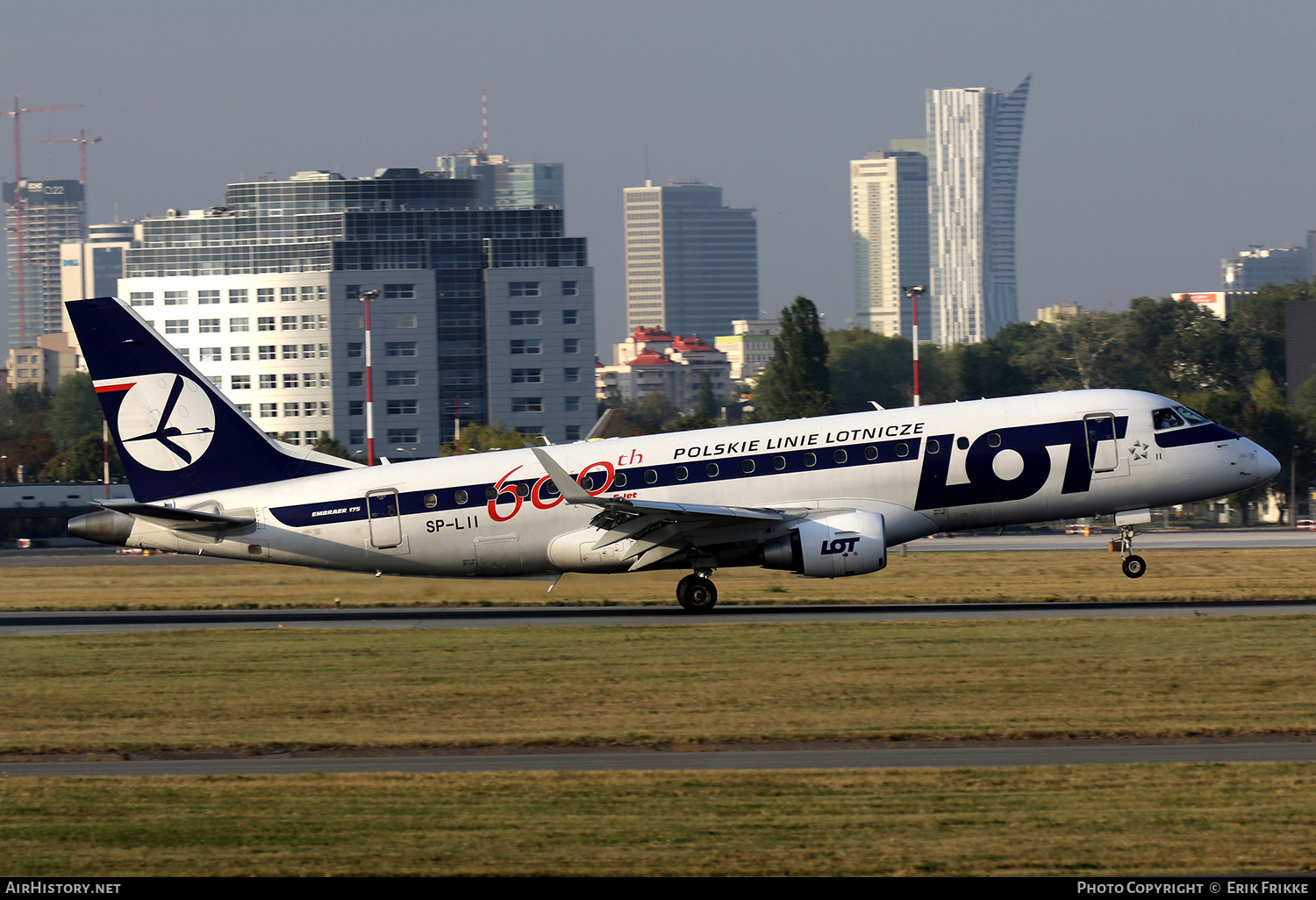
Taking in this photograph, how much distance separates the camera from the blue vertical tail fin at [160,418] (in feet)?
111

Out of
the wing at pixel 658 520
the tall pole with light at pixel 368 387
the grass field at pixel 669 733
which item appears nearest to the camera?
the grass field at pixel 669 733

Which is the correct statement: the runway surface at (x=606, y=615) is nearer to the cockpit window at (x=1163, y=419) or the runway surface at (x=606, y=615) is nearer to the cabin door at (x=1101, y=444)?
the cabin door at (x=1101, y=444)

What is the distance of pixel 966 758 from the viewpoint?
1781 centimetres

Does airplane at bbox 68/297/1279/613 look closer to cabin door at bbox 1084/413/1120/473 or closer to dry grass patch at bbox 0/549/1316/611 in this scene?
cabin door at bbox 1084/413/1120/473

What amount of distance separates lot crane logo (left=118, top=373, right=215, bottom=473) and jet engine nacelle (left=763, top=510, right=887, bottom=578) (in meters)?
14.2

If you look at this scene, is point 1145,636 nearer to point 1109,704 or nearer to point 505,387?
point 1109,704

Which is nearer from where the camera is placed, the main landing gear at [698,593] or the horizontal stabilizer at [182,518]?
the horizontal stabilizer at [182,518]

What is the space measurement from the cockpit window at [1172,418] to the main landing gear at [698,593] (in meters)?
11.2

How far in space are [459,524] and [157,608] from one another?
10.3 m

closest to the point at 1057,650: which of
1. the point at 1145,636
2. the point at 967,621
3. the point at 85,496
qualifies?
the point at 1145,636

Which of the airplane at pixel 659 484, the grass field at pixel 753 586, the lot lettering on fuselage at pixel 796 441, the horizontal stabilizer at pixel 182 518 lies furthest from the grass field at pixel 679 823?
the grass field at pixel 753 586

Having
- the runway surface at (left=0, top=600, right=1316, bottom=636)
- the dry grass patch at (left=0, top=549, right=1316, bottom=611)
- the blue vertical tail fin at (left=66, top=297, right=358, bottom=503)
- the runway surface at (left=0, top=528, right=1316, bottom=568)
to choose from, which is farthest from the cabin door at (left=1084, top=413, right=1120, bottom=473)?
the runway surface at (left=0, top=528, right=1316, bottom=568)

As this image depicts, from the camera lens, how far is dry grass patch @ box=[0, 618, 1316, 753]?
19844 millimetres

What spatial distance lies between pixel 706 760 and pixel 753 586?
2175cm
